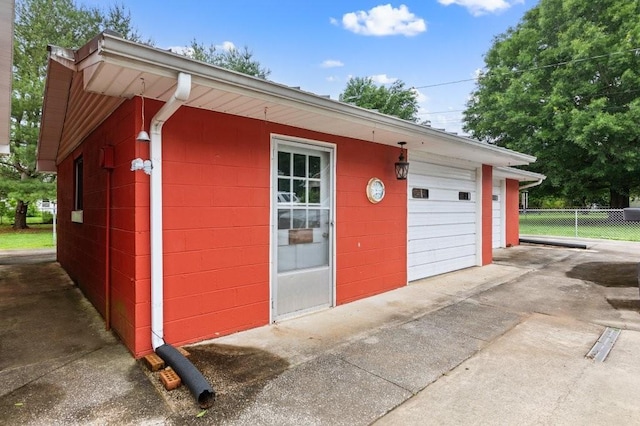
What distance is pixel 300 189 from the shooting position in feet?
13.5

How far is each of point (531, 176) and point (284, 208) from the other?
30.8ft

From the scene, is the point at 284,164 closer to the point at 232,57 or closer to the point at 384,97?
the point at 232,57

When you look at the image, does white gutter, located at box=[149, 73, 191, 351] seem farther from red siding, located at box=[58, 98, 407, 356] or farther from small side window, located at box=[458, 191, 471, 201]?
small side window, located at box=[458, 191, 471, 201]

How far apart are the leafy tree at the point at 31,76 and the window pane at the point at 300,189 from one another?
567 inches

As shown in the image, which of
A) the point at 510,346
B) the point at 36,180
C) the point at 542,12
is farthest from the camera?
the point at 542,12

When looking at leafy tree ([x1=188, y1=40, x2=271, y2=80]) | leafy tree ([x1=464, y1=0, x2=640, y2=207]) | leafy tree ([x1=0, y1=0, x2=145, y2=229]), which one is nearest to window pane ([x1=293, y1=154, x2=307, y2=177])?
leafy tree ([x1=0, y1=0, x2=145, y2=229])

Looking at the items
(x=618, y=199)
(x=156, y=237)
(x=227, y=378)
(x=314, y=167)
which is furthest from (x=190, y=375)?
(x=618, y=199)

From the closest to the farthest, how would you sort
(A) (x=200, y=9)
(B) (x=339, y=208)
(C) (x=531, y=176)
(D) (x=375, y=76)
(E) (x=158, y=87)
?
(E) (x=158, y=87)
(B) (x=339, y=208)
(C) (x=531, y=176)
(A) (x=200, y=9)
(D) (x=375, y=76)

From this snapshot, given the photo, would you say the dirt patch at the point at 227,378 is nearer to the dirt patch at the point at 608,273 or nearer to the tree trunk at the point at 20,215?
the dirt patch at the point at 608,273

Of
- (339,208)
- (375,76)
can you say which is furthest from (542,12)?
(339,208)

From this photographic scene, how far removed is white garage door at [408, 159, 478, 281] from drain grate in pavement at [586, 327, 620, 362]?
263cm

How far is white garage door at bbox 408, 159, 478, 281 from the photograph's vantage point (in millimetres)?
5836

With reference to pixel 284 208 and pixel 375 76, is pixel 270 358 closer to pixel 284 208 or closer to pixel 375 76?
pixel 284 208

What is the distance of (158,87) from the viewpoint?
2.75 m
